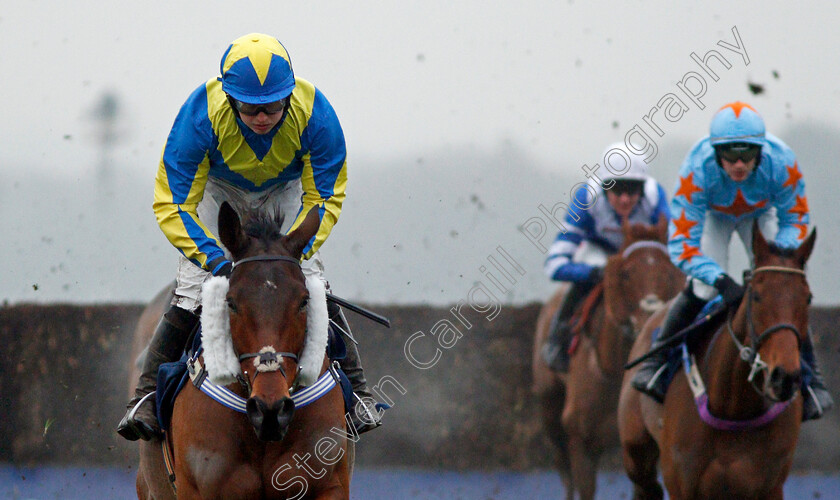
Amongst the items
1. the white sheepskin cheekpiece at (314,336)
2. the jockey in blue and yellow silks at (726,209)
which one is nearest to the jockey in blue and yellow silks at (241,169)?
the white sheepskin cheekpiece at (314,336)

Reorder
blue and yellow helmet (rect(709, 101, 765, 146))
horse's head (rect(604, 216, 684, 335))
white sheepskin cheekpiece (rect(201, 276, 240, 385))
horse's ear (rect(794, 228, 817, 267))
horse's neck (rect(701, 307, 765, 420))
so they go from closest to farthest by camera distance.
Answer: white sheepskin cheekpiece (rect(201, 276, 240, 385)) → horse's ear (rect(794, 228, 817, 267)) → horse's neck (rect(701, 307, 765, 420)) → blue and yellow helmet (rect(709, 101, 765, 146)) → horse's head (rect(604, 216, 684, 335))

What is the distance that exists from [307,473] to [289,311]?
0.59m

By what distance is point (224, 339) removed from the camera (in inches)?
135

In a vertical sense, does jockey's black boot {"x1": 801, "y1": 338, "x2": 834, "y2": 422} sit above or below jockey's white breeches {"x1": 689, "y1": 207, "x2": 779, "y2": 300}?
below

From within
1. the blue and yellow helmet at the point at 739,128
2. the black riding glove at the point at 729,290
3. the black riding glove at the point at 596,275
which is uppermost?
the blue and yellow helmet at the point at 739,128

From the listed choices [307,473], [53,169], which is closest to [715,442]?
[307,473]

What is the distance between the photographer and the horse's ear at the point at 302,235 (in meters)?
3.63

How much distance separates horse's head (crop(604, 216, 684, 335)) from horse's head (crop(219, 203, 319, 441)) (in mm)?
3922

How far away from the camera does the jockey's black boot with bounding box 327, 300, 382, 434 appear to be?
4.20 meters

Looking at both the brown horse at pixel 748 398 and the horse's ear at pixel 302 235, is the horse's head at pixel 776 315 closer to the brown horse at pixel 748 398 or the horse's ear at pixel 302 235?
the brown horse at pixel 748 398

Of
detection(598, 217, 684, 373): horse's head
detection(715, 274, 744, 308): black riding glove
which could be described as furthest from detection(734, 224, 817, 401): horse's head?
detection(598, 217, 684, 373): horse's head

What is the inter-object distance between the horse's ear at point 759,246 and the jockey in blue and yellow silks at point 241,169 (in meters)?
1.86

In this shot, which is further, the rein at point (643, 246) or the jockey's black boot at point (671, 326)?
the rein at point (643, 246)

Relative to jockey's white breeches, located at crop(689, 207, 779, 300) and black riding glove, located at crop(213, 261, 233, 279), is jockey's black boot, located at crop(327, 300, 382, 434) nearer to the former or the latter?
black riding glove, located at crop(213, 261, 233, 279)
